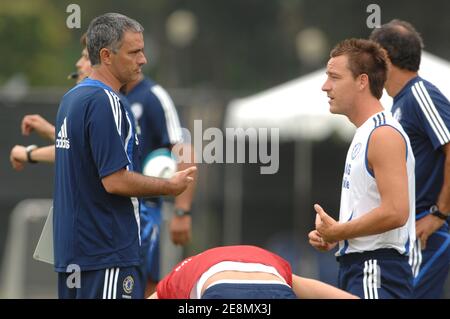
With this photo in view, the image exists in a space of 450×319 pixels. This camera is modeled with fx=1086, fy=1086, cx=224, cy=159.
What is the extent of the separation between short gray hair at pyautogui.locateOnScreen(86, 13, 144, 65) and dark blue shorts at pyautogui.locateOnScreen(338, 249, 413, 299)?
6.01 ft

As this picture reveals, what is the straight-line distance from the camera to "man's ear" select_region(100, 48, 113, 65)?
6.27 metres

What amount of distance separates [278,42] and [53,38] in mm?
Answer: 8242

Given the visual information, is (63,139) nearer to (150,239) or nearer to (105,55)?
(105,55)

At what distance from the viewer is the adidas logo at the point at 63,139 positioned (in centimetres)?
616

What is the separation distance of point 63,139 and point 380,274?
1.96 metres

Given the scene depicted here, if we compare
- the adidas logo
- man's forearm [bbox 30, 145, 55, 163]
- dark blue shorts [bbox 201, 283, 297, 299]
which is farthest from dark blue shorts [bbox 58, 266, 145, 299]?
dark blue shorts [bbox 201, 283, 297, 299]

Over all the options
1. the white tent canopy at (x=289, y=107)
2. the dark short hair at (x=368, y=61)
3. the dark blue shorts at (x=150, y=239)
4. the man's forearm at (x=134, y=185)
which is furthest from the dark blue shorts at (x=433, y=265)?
the white tent canopy at (x=289, y=107)

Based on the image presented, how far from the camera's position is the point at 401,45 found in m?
7.18

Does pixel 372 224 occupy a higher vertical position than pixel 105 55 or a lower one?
lower

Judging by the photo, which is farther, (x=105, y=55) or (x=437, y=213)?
(x=437, y=213)

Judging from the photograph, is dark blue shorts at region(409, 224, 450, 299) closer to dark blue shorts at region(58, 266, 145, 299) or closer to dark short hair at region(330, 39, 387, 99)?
dark short hair at region(330, 39, 387, 99)

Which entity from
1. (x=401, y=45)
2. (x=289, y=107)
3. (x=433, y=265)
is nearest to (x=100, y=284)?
(x=433, y=265)

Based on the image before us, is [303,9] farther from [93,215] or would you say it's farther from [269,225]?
[93,215]

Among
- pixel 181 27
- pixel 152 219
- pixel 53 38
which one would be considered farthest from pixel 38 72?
pixel 152 219
